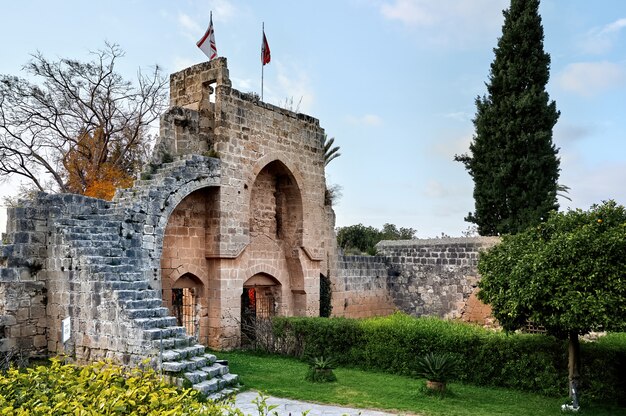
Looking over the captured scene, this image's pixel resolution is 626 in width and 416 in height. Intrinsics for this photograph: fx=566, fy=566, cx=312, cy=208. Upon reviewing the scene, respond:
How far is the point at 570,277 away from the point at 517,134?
14.5 metres

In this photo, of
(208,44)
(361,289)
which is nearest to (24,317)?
(208,44)

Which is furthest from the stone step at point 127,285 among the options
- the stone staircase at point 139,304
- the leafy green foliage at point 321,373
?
the leafy green foliage at point 321,373

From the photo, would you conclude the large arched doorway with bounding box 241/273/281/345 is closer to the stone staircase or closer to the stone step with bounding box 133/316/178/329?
the stone staircase

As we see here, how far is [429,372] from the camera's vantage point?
9195 mm

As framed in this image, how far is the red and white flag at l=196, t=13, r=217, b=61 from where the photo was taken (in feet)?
52.7

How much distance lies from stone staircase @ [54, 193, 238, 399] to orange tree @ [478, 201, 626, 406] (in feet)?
15.2

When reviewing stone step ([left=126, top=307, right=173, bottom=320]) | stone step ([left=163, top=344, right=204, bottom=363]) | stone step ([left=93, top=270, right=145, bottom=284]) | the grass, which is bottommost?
the grass

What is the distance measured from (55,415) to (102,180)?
23321mm

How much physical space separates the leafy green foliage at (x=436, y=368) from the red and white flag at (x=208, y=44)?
10.7 m

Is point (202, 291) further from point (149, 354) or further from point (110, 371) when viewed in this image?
point (110, 371)

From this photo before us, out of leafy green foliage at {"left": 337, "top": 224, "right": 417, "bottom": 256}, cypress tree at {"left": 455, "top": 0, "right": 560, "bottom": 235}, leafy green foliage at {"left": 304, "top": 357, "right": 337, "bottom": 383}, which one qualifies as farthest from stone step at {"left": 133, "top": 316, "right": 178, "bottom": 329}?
leafy green foliage at {"left": 337, "top": 224, "right": 417, "bottom": 256}

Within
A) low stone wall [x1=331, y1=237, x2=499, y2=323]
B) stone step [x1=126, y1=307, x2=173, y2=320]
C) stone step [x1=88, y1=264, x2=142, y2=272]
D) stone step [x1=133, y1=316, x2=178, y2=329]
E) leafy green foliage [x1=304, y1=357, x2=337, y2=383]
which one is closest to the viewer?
stone step [x1=133, y1=316, x2=178, y2=329]

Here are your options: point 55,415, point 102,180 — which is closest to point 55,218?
point 55,415

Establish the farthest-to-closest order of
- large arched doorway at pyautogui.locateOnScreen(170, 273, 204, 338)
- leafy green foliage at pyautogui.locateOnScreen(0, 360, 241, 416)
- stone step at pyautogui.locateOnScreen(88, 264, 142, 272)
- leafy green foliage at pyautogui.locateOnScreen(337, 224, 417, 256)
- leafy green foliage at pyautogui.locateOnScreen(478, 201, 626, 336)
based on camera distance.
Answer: leafy green foliage at pyautogui.locateOnScreen(337, 224, 417, 256) → large arched doorway at pyautogui.locateOnScreen(170, 273, 204, 338) → stone step at pyautogui.locateOnScreen(88, 264, 142, 272) → leafy green foliage at pyautogui.locateOnScreen(478, 201, 626, 336) → leafy green foliage at pyautogui.locateOnScreen(0, 360, 241, 416)
